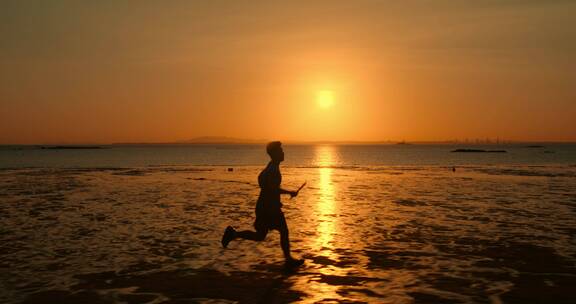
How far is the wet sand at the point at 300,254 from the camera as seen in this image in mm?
8008

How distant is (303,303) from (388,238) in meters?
5.99

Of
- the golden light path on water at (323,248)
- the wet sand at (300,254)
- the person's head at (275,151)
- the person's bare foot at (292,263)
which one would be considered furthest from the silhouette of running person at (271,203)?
the golden light path on water at (323,248)

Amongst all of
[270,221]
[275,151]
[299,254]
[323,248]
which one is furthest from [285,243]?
[323,248]

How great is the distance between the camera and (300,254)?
1099 cm

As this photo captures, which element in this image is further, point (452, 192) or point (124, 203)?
point (452, 192)

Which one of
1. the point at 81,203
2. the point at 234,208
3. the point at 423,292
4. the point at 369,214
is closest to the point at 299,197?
the point at 234,208

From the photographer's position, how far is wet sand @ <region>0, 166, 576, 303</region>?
26.3ft

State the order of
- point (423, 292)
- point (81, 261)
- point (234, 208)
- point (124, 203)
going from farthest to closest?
point (124, 203)
point (234, 208)
point (81, 261)
point (423, 292)

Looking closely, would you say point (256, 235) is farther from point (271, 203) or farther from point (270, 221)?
point (271, 203)

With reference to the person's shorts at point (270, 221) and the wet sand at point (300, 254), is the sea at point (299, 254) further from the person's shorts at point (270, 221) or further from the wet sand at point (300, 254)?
the person's shorts at point (270, 221)

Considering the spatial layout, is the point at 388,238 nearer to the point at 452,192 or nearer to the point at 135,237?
the point at 135,237

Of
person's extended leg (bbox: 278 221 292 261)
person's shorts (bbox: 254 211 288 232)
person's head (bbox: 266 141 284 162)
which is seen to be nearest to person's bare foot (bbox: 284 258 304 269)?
person's extended leg (bbox: 278 221 292 261)

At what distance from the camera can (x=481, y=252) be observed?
1120 centimetres

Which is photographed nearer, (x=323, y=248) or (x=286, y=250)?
(x=286, y=250)
